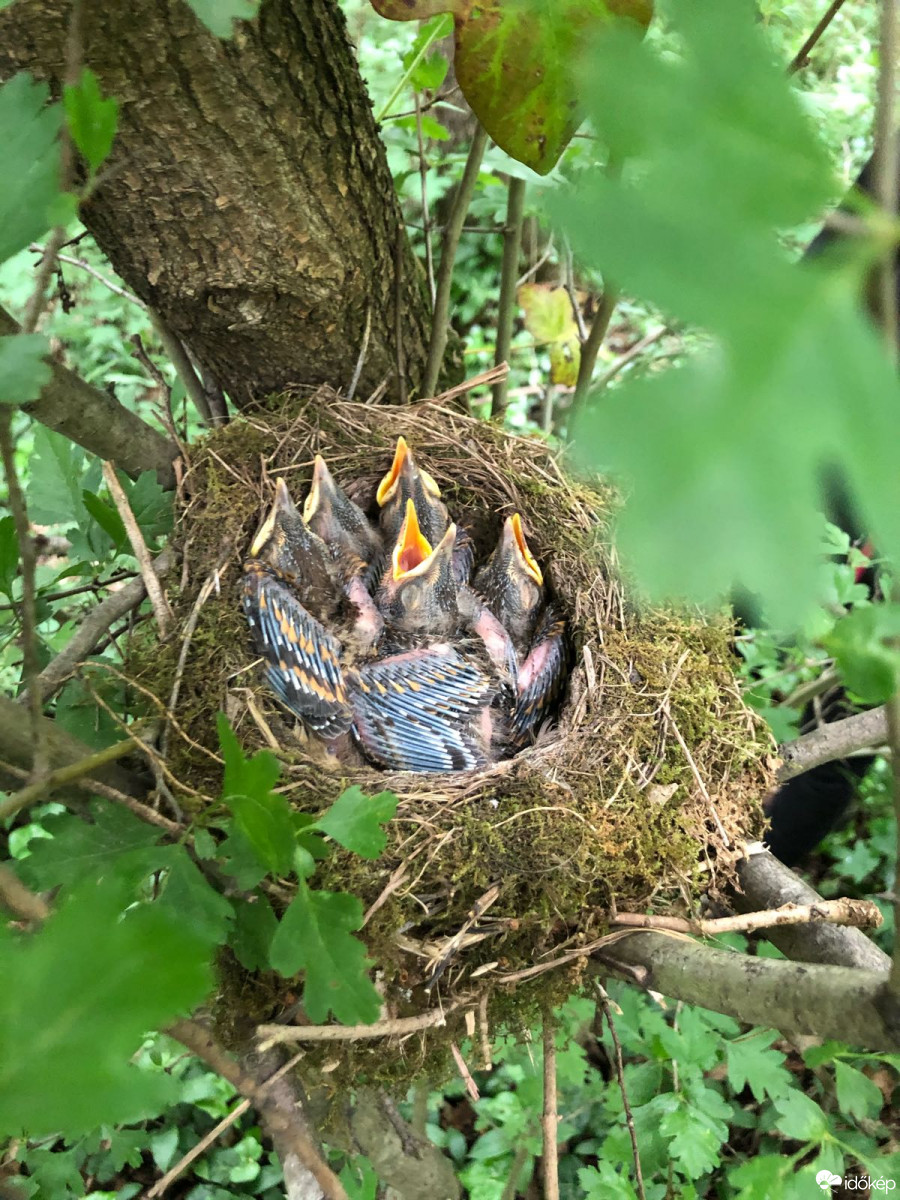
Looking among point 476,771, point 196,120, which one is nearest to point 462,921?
point 476,771

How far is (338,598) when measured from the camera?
1.57 metres

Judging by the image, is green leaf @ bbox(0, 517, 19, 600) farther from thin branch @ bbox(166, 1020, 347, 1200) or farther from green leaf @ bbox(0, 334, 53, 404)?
thin branch @ bbox(166, 1020, 347, 1200)

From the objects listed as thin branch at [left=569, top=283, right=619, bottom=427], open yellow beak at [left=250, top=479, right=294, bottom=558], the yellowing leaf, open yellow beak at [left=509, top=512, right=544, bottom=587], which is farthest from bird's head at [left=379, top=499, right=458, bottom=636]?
the yellowing leaf

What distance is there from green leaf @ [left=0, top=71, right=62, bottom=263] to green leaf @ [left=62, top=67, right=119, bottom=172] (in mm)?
26

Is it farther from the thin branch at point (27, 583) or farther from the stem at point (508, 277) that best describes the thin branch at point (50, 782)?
the stem at point (508, 277)

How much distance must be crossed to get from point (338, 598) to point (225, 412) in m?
0.41

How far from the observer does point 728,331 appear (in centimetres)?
25

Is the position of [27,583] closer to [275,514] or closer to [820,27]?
[275,514]

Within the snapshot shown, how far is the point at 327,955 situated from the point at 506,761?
0.67 m

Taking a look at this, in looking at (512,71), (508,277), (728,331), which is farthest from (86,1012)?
(508,277)

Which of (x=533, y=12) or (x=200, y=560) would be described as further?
(x=200, y=560)

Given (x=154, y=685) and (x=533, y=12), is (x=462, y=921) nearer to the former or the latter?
(x=154, y=685)

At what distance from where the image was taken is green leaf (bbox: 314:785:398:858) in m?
0.67

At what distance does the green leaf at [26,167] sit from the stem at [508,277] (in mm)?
983
